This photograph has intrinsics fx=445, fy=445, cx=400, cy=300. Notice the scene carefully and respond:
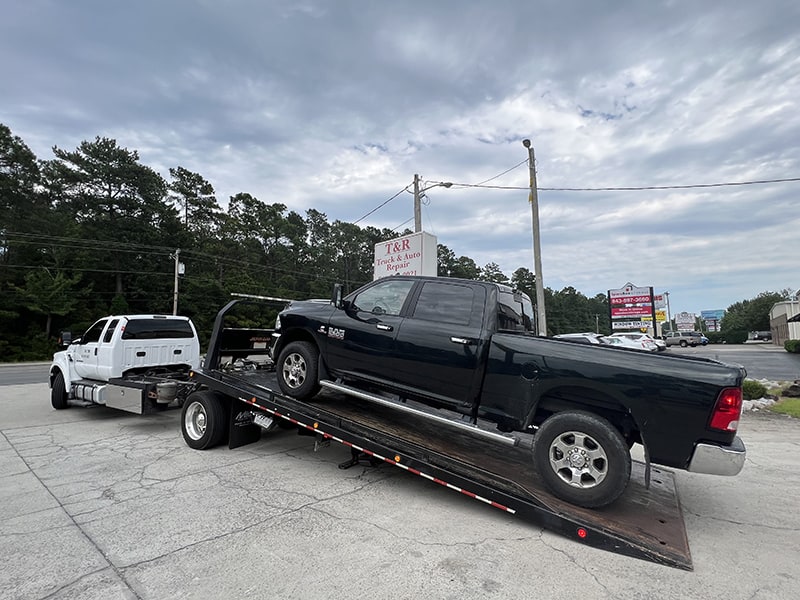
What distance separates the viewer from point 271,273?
49.5 metres

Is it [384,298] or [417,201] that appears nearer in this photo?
[384,298]

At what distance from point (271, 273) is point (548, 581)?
4928 cm

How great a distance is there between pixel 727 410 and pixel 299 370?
4.20 m

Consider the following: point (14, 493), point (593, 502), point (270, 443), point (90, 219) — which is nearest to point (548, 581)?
point (593, 502)

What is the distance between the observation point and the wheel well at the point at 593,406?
3785mm

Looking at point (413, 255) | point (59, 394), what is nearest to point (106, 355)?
point (59, 394)

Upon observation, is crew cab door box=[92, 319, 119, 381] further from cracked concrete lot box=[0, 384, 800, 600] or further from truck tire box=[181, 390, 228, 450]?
truck tire box=[181, 390, 228, 450]

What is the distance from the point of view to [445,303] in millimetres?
4641

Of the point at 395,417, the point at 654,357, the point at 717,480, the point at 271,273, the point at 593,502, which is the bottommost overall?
the point at 717,480

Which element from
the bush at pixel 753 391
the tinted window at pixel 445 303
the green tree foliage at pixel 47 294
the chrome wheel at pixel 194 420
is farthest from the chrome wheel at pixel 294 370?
the green tree foliage at pixel 47 294

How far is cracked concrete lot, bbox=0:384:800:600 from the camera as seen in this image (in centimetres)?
283

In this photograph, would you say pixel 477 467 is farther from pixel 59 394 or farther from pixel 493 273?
pixel 493 273

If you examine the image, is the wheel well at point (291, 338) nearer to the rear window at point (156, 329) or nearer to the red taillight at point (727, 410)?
the rear window at point (156, 329)

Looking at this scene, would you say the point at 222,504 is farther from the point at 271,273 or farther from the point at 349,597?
the point at 271,273
